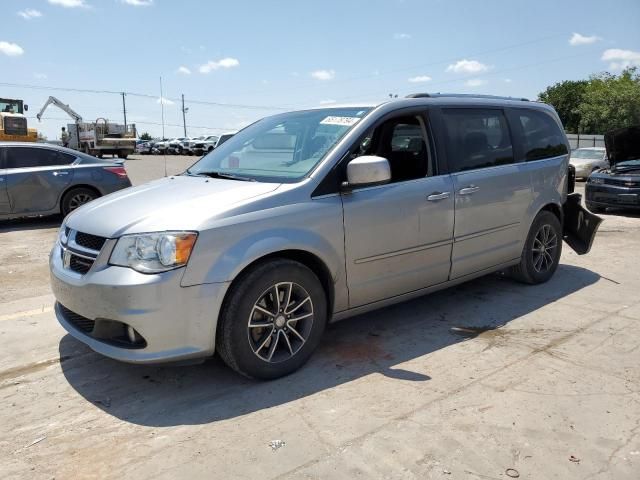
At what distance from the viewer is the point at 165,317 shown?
308 centimetres

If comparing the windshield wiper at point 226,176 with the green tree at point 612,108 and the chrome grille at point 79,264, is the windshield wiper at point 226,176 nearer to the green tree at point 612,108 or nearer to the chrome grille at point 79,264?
the chrome grille at point 79,264

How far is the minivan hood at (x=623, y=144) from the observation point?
34.5 feet

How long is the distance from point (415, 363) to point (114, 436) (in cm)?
197

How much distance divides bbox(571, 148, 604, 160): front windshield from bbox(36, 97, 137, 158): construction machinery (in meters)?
27.6

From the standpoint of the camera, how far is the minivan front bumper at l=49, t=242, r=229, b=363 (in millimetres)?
3053

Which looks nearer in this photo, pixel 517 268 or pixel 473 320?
pixel 473 320

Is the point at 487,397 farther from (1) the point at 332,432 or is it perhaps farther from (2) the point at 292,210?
(2) the point at 292,210

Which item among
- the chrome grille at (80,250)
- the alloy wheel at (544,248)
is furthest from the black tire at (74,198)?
the alloy wheel at (544,248)

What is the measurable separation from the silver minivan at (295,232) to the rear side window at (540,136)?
2.8 inches

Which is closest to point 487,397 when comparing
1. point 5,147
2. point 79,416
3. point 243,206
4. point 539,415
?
point 539,415

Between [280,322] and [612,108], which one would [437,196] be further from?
[612,108]

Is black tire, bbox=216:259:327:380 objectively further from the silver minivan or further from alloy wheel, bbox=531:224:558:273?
alloy wheel, bbox=531:224:558:273

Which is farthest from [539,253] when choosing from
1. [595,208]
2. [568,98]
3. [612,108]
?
[568,98]

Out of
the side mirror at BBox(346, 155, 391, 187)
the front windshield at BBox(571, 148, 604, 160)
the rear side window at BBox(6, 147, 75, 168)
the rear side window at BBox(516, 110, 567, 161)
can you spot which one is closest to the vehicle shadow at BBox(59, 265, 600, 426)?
the side mirror at BBox(346, 155, 391, 187)
